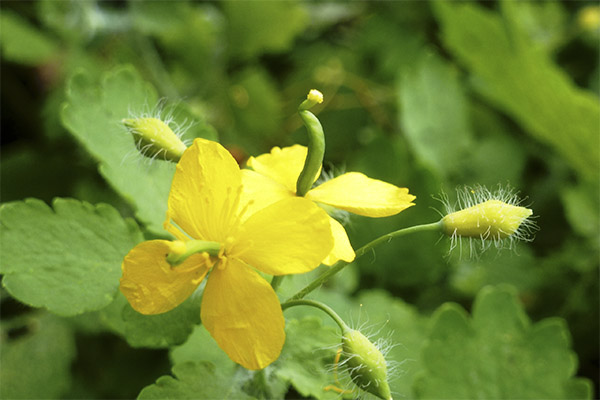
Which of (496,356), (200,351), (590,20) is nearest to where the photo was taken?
(200,351)

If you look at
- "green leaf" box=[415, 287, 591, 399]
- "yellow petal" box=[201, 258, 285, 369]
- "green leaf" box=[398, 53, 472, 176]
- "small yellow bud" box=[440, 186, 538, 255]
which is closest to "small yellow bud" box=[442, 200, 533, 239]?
"small yellow bud" box=[440, 186, 538, 255]

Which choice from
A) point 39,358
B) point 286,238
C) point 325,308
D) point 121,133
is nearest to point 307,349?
point 325,308

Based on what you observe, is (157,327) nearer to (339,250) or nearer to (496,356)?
(339,250)

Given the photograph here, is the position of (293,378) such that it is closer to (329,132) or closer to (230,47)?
(329,132)


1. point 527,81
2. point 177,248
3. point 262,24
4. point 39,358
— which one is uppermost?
point 527,81

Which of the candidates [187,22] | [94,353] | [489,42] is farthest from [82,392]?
[489,42]

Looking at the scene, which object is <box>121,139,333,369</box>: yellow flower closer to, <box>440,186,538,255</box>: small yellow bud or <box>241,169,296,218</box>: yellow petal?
<box>241,169,296,218</box>: yellow petal
